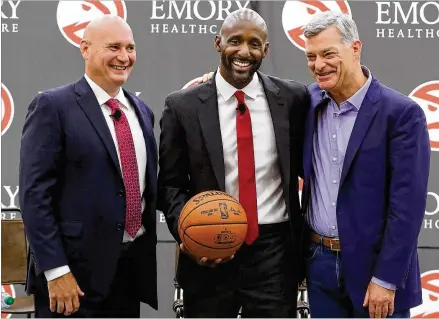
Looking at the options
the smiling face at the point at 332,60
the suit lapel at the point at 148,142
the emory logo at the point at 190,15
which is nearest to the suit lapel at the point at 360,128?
the smiling face at the point at 332,60

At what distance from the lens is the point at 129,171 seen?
2863 mm

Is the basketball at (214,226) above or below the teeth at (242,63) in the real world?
below

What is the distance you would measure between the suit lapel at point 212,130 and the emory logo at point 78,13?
1.87m

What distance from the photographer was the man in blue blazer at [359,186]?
2.57m

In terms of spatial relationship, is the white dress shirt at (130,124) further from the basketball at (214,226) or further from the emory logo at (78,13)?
the emory logo at (78,13)

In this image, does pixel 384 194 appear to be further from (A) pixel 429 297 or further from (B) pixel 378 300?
(A) pixel 429 297

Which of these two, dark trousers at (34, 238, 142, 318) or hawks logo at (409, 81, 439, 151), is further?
hawks logo at (409, 81, 439, 151)

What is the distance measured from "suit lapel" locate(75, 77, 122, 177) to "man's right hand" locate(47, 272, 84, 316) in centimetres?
47

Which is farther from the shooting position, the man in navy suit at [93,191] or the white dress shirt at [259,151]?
the white dress shirt at [259,151]

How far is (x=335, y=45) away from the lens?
2.69 metres

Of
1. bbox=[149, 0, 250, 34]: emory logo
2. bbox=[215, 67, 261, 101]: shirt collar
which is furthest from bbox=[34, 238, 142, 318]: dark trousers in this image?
bbox=[149, 0, 250, 34]: emory logo

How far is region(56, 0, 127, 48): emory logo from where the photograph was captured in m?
4.50

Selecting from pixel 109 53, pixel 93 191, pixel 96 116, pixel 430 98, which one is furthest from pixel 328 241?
pixel 430 98

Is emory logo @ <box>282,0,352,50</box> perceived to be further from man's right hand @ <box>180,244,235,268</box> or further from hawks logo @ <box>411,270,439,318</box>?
man's right hand @ <box>180,244,235,268</box>
